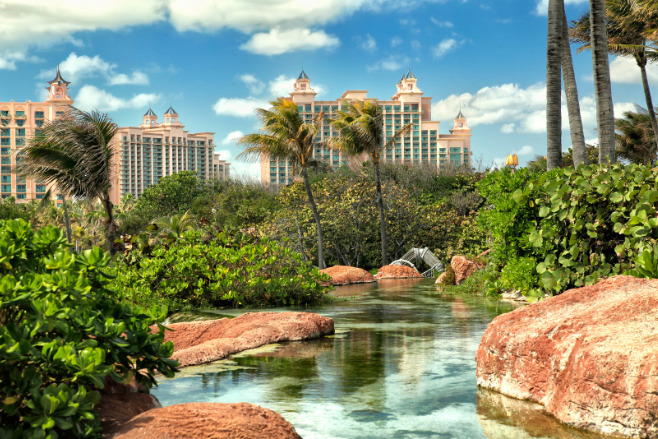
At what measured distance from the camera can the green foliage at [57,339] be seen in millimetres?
2912

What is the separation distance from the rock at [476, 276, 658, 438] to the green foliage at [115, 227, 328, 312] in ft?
23.9

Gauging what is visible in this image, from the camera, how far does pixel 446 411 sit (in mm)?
4531

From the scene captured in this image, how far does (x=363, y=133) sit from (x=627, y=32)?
460 inches

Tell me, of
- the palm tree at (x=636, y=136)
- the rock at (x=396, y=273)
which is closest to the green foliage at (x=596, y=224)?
the rock at (x=396, y=273)

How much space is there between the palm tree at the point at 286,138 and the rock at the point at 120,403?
74.0 ft

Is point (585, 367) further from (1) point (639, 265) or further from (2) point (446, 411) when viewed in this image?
(1) point (639, 265)

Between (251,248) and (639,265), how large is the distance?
Answer: 24.3 feet

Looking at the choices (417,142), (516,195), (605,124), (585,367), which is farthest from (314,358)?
(417,142)

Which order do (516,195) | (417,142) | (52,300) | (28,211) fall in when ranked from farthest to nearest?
1. (417,142)
2. (28,211)
3. (516,195)
4. (52,300)

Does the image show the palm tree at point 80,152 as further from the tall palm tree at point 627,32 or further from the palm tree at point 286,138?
the tall palm tree at point 627,32

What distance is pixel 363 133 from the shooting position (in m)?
28.5

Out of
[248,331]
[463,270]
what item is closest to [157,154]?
[463,270]

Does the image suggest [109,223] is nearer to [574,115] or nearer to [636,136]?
[574,115]

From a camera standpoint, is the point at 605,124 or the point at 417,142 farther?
the point at 417,142
